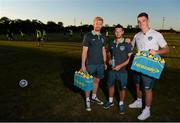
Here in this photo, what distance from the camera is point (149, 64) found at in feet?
18.5

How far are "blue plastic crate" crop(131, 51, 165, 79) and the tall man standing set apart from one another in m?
1.15

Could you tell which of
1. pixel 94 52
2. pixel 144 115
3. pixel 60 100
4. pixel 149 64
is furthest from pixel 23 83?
pixel 149 64

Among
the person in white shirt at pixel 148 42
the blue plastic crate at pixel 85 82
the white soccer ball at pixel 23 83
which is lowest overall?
the white soccer ball at pixel 23 83

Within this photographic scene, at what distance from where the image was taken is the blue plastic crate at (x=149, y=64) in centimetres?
559

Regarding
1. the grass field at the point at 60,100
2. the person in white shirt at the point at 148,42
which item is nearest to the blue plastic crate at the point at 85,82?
the grass field at the point at 60,100

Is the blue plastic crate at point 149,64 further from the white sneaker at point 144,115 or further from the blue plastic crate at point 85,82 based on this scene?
the blue plastic crate at point 85,82

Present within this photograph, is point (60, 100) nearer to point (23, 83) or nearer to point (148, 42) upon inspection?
point (23, 83)

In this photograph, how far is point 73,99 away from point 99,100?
2.80 ft

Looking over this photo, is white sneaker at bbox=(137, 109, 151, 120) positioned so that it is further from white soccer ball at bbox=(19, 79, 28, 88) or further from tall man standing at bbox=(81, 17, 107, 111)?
white soccer ball at bbox=(19, 79, 28, 88)

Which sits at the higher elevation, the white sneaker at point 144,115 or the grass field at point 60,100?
the white sneaker at point 144,115

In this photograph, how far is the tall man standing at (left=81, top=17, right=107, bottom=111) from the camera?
636cm

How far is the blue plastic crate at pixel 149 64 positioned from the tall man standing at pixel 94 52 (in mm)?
1151

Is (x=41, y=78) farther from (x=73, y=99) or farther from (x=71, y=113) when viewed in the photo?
(x=71, y=113)

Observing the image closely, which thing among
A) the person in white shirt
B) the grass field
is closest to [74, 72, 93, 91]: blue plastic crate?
the grass field
